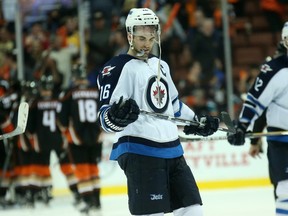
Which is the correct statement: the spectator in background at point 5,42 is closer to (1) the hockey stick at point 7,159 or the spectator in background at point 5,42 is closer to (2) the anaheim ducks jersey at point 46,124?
(1) the hockey stick at point 7,159

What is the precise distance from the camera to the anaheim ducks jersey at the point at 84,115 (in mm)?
7973

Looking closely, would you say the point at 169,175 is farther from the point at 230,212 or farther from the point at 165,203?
the point at 230,212

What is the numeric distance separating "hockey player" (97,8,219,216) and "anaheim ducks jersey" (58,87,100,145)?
3809mm

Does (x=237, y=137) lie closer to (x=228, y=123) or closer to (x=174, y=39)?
(x=228, y=123)

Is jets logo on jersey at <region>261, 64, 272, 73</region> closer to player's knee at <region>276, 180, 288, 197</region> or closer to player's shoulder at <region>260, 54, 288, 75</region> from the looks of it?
player's shoulder at <region>260, 54, 288, 75</region>

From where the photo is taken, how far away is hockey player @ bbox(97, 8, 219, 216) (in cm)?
400

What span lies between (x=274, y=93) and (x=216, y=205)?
9.75ft

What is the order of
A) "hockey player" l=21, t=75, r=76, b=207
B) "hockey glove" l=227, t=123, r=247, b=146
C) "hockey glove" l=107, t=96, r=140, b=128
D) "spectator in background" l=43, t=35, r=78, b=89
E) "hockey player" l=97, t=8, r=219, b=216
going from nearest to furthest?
"hockey glove" l=107, t=96, r=140, b=128 → "hockey player" l=97, t=8, r=219, b=216 → "hockey glove" l=227, t=123, r=247, b=146 → "hockey player" l=21, t=75, r=76, b=207 → "spectator in background" l=43, t=35, r=78, b=89

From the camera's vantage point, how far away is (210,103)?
9.49m

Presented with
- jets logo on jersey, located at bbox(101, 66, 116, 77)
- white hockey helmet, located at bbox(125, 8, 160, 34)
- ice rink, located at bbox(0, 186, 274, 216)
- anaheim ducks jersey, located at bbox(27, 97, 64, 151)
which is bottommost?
ice rink, located at bbox(0, 186, 274, 216)

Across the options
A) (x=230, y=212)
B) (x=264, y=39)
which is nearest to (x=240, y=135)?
(x=230, y=212)

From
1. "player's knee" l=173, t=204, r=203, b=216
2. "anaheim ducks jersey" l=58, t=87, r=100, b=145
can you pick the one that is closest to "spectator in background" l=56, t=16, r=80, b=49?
"anaheim ducks jersey" l=58, t=87, r=100, b=145

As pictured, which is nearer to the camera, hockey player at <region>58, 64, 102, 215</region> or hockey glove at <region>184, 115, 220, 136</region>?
hockey glove at <region>184, 115, 220, 136</region>

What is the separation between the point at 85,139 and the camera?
7949 millimetres
